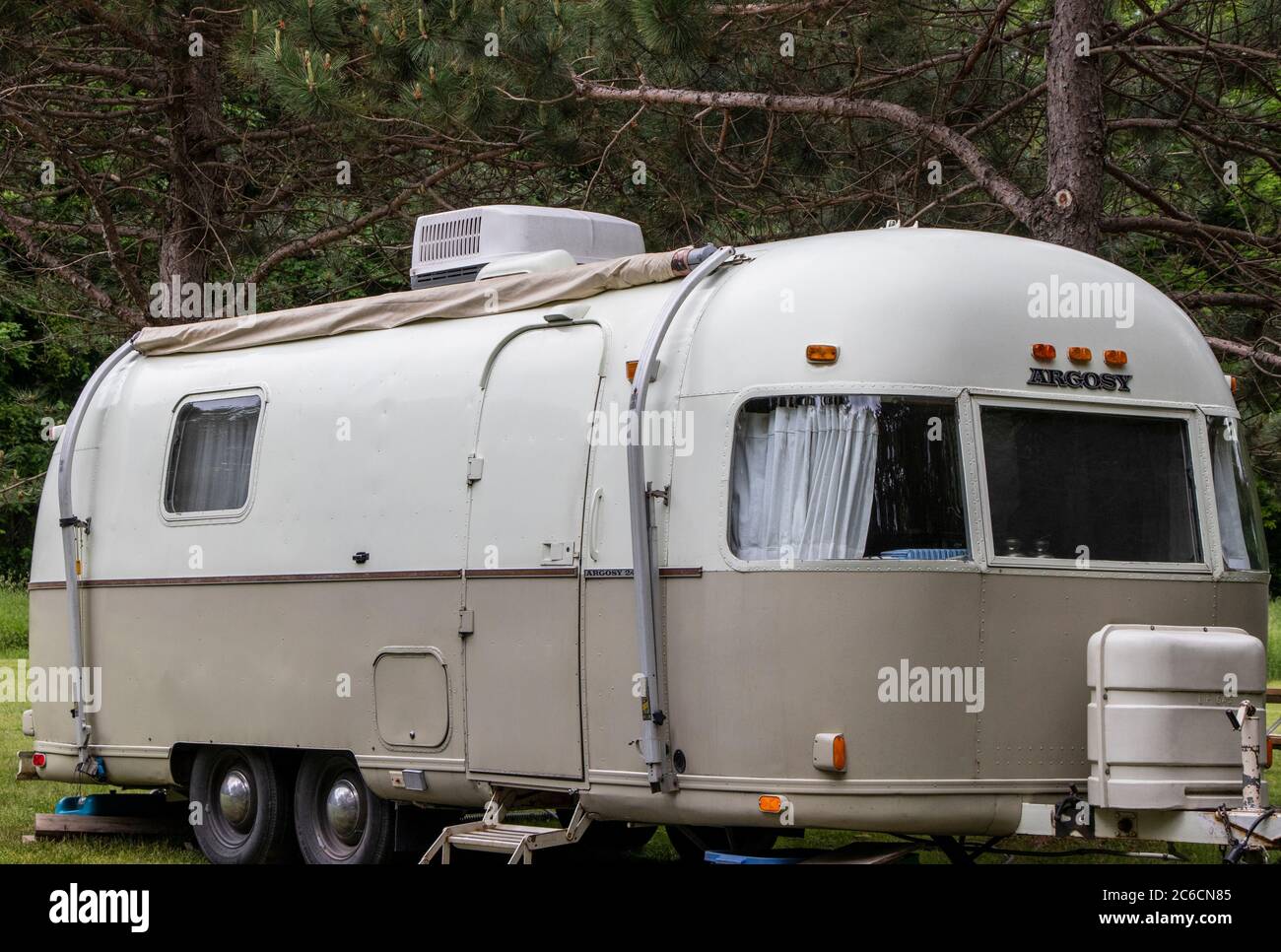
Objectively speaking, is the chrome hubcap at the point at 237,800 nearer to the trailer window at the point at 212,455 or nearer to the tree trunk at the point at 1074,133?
the trailer window at the point at 212,455

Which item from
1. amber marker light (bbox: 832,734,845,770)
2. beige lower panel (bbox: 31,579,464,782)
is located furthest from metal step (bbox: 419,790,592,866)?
amber marker light (bbox: 832,734,845,770)

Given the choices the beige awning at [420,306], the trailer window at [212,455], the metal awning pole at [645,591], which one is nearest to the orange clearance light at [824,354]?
the metal awning pole at [645,591]

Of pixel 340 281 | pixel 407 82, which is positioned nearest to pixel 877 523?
pixel 407 82

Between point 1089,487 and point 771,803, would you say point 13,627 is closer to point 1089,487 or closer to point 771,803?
point 771,803

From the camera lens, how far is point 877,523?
7.49 metres

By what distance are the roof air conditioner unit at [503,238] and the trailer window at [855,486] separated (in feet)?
7.77

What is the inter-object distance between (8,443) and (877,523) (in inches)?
1196

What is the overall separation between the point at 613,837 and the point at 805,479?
10.6ft

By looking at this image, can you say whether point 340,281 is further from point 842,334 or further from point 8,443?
point 8,443

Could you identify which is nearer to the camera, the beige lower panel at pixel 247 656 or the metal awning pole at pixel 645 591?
the metal awning pole at pixel 645 591

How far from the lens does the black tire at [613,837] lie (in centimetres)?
980

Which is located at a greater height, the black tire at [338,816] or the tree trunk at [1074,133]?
the tree trunk at [1074,133]

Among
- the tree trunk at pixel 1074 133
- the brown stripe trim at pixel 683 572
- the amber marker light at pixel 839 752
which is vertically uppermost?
the tree trunk at pixel 1074 133

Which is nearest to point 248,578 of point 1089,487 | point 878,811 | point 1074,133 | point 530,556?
point 530,556
